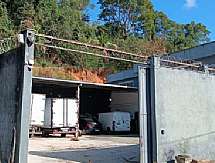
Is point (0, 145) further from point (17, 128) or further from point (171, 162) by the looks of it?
point (171, 162)

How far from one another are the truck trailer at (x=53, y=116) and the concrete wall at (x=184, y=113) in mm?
16392

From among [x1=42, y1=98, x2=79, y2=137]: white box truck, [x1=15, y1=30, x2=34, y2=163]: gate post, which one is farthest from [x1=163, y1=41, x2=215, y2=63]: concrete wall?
[x1=15, y1=30, x2=34, y2=163]: gate post

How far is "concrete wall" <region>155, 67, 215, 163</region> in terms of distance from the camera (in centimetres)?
1193

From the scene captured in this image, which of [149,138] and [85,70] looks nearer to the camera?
[149,138]

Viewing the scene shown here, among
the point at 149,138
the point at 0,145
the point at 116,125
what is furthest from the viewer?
the point at 116,125

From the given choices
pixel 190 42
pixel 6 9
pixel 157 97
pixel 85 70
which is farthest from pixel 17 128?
pixel 190 42

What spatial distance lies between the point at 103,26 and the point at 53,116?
3790cm

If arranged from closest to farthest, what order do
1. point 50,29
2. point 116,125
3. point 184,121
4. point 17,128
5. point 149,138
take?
point 17,128, point 149,138, point 184,121, point 116,125, point 50,29

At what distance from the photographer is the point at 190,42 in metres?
71.8

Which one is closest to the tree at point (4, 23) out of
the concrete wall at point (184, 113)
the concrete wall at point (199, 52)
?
the concrete wall at point (199, 52)

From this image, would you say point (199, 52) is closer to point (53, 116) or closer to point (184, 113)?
point (53, 116)

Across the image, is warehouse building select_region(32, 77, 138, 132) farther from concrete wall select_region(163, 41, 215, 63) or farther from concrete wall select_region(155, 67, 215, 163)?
concrete wall select_region(155, 67, 215, 163)

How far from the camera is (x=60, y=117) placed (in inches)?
1128

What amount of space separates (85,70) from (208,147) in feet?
124
